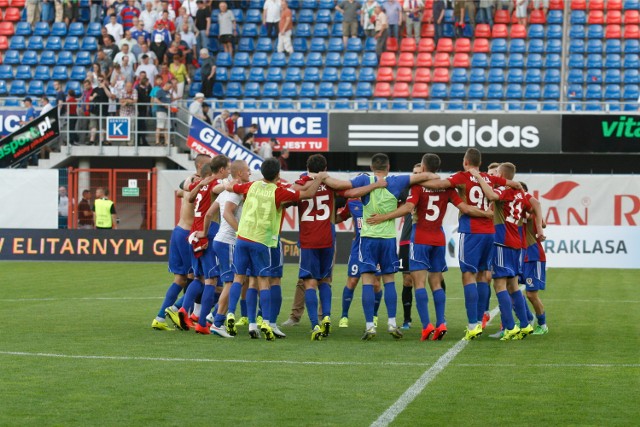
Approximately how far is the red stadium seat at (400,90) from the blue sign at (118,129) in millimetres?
7888

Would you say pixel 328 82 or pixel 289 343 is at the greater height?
pixel 328 82

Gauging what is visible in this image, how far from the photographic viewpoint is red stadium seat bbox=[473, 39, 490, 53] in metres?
36.5

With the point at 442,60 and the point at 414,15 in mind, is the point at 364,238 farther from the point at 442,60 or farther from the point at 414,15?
the point at 414,15

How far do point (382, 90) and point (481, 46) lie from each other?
3.52 metres

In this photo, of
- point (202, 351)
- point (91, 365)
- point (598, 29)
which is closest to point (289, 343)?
point (202, 351)

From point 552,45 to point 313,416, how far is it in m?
29.1

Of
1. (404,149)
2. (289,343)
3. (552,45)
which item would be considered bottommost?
(289,343)

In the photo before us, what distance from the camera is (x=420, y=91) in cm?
3550

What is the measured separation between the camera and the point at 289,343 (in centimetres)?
1338

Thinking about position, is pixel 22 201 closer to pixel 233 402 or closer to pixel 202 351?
pixel 202 351

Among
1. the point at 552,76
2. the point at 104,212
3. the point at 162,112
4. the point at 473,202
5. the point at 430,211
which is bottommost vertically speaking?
the point at 104,212

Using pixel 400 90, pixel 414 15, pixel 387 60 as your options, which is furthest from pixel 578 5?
pixel 400 90

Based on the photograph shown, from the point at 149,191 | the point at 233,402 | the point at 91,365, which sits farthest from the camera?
the point at 149,191

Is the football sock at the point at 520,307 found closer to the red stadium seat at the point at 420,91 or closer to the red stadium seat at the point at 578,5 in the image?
the red stadium seat at the point at 420,91
